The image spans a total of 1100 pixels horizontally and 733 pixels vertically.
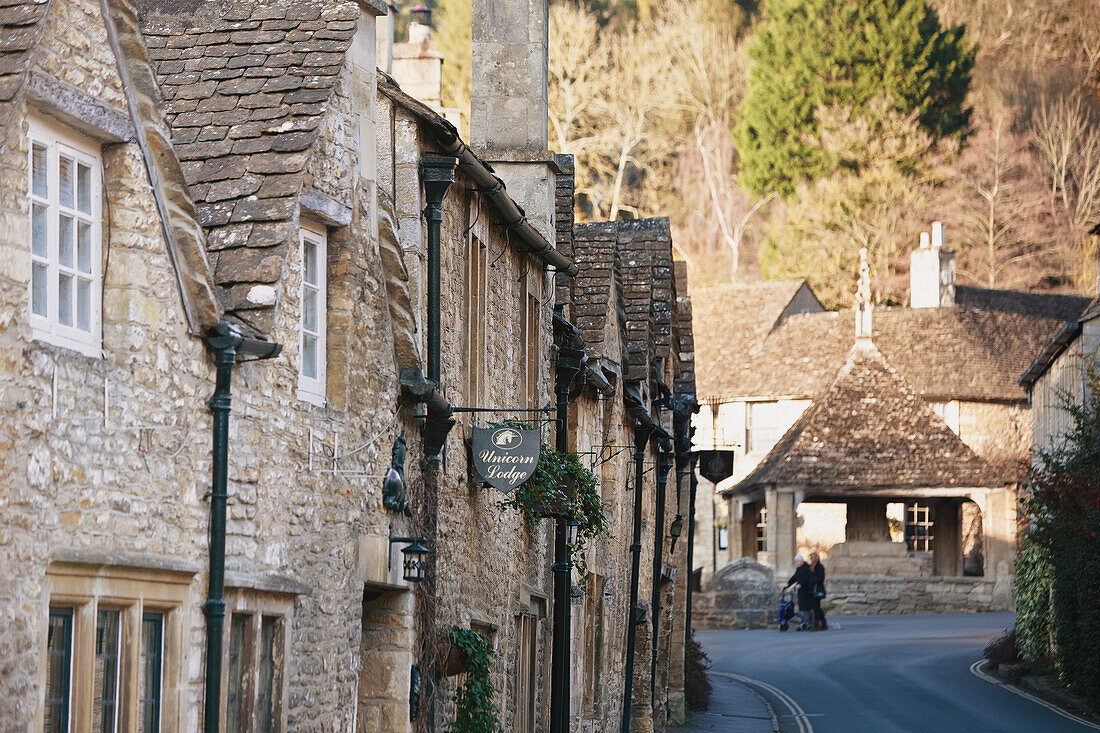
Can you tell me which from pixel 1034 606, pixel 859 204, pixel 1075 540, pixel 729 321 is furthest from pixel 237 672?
pixel 859 204

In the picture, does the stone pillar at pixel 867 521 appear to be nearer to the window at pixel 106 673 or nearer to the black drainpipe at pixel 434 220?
the black drainpipe at pixel 434 220

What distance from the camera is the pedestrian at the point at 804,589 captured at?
37.0 metres

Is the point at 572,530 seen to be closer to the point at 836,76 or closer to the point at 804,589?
the point at 804,589

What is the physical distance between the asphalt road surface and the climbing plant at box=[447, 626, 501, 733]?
10.6 meters

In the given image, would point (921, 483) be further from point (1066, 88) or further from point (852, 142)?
point (1066, 88)

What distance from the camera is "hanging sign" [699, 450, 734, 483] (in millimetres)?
31531

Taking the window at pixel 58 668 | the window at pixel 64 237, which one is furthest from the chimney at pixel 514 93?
the window at pixel 58 668

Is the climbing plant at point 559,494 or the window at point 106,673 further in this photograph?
the climbing plant at point 559,494

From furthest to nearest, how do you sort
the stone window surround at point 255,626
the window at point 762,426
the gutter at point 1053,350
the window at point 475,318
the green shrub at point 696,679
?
1. the window at point 762,426
2. the gutter at point 1053,350
3. the green shrub at point 696,679
4. the window at point 475,318
5. the stone window surround at point 255,626

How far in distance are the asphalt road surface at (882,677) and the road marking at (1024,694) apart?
0.11 m

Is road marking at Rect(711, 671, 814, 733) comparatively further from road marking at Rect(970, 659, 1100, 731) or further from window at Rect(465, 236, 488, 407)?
window at Rect(465, 236, 488, 407)

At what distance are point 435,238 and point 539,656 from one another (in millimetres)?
5793

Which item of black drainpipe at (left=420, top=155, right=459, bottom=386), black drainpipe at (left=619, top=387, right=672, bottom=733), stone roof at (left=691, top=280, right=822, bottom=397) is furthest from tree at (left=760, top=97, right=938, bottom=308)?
black drainpipe at (left=420, top=155, right=459, bottom=386)

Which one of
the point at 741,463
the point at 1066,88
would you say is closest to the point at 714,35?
the point at 1066,88
